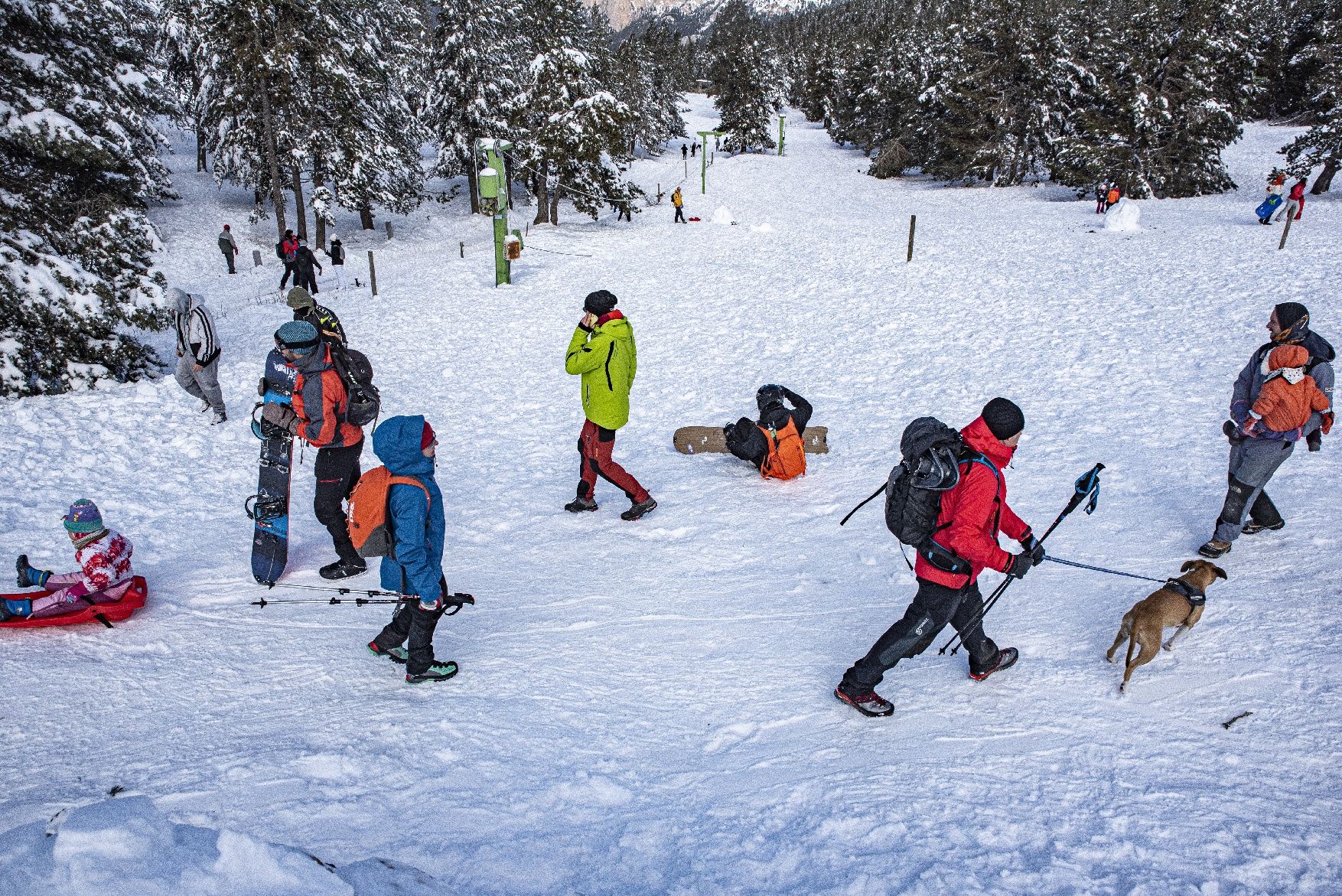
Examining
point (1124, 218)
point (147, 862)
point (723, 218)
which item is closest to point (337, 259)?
point (723, 218)

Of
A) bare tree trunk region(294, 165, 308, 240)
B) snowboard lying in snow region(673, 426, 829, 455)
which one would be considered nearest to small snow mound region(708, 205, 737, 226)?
bare tree trunk region(294, 165, 308, 240)

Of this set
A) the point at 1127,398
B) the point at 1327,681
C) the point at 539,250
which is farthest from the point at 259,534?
the point at 539,250

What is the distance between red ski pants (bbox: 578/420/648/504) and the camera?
7102 mm

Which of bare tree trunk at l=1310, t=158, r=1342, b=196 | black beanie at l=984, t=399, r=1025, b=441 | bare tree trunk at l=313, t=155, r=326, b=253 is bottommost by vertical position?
black beanie at l=984, t=399, r=1025, b=441

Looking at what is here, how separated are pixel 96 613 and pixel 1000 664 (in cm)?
610

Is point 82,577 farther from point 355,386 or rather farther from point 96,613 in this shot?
point 355,386

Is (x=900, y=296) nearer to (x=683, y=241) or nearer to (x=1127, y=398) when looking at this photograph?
(x=1127, y=398)

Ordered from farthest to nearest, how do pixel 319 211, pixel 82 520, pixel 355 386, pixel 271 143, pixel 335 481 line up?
pixel 319 211 < pixel 271 143 < pixel 335 481 < pixel 355 386 < pixel 82 520

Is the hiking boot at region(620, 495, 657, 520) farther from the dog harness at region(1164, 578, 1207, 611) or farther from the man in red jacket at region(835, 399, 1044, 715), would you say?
the dog harness at region(1164, 578, 1207, 611)

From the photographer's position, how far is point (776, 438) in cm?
840

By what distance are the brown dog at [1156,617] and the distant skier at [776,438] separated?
4.26 metres

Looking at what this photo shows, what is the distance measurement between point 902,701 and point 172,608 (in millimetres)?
5333

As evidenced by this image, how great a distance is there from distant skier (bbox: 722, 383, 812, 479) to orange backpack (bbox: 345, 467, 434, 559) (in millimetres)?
4916

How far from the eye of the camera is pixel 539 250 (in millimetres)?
24281
